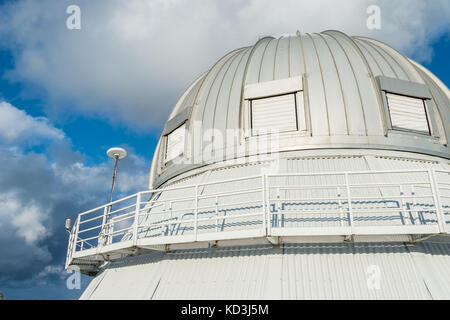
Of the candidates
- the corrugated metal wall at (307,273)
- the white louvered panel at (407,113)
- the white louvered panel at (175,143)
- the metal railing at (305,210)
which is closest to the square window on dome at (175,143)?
the white louvered panel at (175,143)

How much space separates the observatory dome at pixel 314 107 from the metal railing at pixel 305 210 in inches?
58.2

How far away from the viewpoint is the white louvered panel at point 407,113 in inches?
399

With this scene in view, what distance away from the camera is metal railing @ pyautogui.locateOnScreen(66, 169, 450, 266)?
20.2 ft

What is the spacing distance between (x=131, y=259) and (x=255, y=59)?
25.5 ft

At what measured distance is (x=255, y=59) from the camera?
12016 mm

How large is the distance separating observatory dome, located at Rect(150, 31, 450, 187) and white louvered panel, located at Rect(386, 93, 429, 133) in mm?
31

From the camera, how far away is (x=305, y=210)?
23.5 feet

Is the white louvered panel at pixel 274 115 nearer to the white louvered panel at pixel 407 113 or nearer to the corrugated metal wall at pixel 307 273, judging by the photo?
the white louvered panel at pixel 407 113

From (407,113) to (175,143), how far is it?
7.66 m

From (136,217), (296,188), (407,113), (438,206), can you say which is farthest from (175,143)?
(438,206)

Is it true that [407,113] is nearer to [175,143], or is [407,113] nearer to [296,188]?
[296,188]

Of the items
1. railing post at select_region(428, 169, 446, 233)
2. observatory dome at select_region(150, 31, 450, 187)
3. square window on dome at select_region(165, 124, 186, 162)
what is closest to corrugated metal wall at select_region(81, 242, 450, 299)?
railing post at select_region(428, 169, 446, 233)
